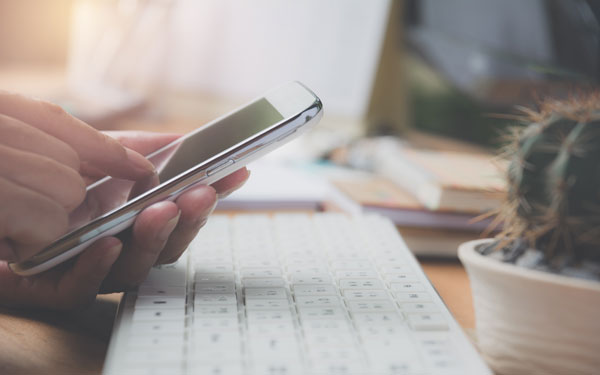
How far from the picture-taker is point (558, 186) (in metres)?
0.34

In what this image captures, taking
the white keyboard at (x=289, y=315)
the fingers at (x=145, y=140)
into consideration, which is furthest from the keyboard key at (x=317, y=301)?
the fingers at (x=145, y=140)

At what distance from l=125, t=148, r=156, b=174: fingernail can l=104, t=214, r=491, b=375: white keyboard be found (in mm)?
81

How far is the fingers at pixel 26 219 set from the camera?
395 mm

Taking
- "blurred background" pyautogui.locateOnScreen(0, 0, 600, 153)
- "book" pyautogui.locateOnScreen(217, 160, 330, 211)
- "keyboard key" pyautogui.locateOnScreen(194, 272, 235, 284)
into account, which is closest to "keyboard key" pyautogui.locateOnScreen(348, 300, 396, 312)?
"keyboard key" pyautogui.locateOnScreen(194, 272, 235, 284)

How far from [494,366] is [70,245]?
0.30 metres

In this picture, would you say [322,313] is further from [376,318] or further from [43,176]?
[43,176]

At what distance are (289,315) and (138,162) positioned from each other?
182 mm

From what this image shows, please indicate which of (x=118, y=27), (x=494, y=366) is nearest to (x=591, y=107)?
(x=494, y=366)

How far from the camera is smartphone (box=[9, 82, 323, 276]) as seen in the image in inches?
16.9

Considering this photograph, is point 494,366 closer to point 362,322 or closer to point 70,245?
point 362,322

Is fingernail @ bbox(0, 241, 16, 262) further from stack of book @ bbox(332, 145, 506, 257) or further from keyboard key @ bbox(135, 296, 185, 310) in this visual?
stack of book @ bbox(332, 145, 506, 257)

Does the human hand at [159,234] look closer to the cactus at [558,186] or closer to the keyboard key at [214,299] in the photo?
the keyboard key at [214,299]

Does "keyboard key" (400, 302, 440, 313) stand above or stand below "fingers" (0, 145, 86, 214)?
below

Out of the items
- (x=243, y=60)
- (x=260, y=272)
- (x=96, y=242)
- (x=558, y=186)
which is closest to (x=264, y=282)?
(x=260, y=272)
